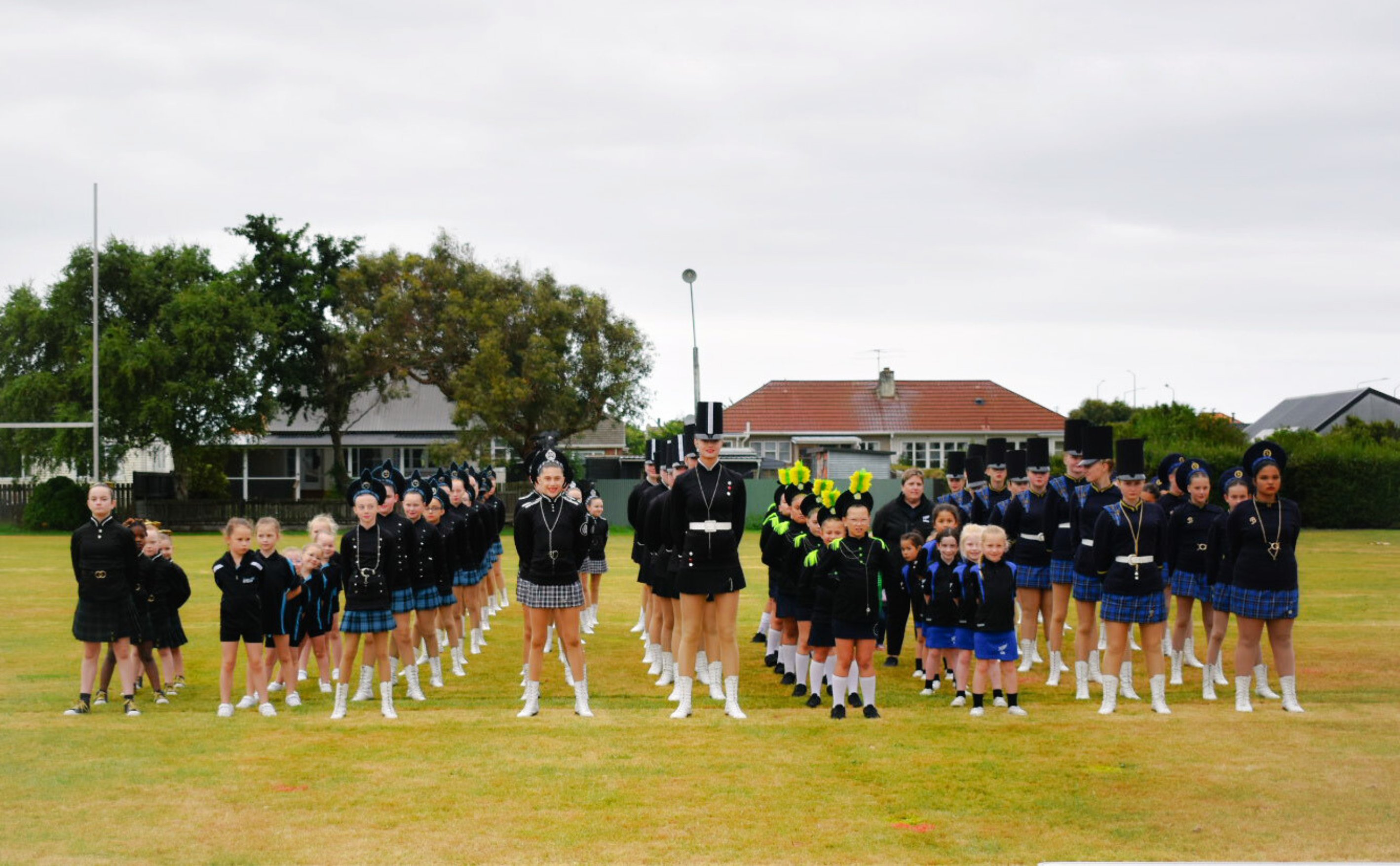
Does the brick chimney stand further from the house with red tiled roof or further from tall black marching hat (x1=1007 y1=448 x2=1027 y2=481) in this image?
tall black marching hat (x1=1007 y1=448 x2=1027 y2=481)

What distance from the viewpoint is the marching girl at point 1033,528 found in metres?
10.9

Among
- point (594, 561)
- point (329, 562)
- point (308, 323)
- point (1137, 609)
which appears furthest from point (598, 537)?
point (308, 323)

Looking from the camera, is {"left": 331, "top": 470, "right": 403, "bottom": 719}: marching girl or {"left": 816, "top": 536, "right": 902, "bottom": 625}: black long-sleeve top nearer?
{"left": 816, "top": 536, "right": 902, "bottom": 625}: black long-sleeve top

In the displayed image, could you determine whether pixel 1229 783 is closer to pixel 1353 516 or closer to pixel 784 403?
pixel 1353 516

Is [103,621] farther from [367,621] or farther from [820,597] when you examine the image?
[820,597]

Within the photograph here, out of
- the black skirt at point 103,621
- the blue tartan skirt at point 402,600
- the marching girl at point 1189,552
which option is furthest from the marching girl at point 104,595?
the marching girl at point 1189,552

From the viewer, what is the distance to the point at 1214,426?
40312 millimetres

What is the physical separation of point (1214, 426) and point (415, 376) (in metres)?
27.0

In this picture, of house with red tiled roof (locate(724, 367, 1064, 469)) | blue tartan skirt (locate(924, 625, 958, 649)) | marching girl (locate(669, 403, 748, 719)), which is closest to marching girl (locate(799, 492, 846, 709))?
marching girl (locate(669, 403, 748, 719))

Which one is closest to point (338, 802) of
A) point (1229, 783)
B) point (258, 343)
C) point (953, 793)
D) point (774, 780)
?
point (774, 780)

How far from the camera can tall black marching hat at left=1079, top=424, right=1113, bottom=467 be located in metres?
10.2

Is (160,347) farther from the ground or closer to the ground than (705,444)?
farther from the ground

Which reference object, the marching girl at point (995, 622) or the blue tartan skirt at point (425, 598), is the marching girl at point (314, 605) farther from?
the marching girl at point (995, 622)

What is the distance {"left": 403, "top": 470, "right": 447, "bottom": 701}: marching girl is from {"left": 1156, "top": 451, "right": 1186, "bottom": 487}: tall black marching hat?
6658mm
